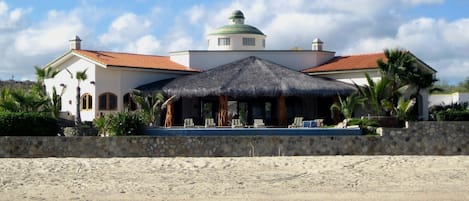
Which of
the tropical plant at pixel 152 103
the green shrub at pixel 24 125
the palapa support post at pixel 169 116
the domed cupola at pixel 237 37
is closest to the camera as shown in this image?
the green shrub at pixel 24 125

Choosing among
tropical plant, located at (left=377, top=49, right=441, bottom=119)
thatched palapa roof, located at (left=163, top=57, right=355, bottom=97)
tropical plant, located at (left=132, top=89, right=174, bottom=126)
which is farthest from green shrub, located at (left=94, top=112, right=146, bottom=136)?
tropical plant, located at (left=377, top=49, right=441, bottom=119)

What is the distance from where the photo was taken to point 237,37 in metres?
43.2

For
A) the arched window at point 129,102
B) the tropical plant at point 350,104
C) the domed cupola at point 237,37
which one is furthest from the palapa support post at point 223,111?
the domed cupola at point 237,37

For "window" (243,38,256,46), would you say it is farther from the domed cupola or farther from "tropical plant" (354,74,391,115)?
"tropical plant" (354,74,391,115)

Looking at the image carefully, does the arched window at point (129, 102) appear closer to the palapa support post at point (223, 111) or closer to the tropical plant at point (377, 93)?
the palapa support post at point (223, 111)

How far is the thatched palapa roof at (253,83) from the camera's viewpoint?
114 feet

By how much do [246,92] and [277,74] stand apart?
286 centimetres

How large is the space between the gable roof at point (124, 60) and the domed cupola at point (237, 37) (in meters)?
3.27

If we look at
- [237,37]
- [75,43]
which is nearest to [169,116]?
[75,43]

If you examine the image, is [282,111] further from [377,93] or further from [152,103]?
[152,103]

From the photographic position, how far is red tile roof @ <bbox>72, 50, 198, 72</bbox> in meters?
36.9

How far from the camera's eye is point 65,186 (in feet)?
60.2

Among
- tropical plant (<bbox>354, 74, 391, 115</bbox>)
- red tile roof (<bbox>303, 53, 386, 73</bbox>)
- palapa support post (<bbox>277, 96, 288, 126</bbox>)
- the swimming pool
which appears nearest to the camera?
the swimming pool

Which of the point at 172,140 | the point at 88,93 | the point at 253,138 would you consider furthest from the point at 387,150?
the point at 88,93
